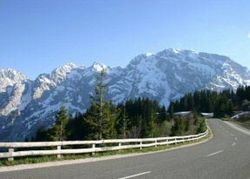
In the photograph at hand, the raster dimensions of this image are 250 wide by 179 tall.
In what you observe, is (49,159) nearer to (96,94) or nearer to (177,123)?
(96,94)

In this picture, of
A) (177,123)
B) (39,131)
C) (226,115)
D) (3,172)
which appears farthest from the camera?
(226,115)

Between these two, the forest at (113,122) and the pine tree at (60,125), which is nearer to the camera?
the forest at (113,122)

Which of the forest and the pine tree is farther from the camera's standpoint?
the pine tree

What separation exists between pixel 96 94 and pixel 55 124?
1275 centimetres

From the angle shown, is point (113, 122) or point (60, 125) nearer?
point (113, 122)

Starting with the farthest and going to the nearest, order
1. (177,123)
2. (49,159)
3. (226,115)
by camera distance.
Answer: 1. (226,115)
2. (177,123)
3. (49,159)

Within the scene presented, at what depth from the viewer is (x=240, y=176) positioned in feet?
51.4

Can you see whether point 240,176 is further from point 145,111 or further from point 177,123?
point 145,111

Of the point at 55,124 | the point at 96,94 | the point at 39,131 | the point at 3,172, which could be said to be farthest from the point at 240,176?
the point at 39,131

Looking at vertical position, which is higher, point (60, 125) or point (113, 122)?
point (113, 122)

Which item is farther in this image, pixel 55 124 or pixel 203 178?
pixel 55 124

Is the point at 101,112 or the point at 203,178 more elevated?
the point at 101,112

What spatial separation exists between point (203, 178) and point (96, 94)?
4540 centimetres

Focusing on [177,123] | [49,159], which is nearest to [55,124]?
[177,123]
